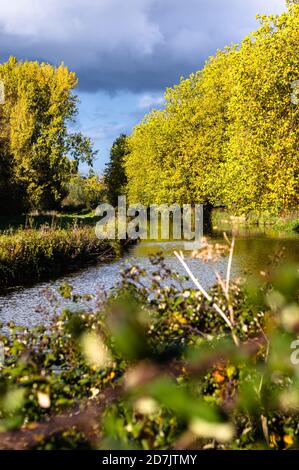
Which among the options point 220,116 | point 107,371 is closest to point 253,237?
point 220,116

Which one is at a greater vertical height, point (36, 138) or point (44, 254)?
point (36, 138)

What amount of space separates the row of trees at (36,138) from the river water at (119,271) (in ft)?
60.0

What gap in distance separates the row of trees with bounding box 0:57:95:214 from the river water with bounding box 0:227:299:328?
18.3m

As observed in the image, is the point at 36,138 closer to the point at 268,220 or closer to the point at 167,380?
the point at 268,220

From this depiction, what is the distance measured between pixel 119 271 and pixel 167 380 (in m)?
5.95

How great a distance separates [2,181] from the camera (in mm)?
41656

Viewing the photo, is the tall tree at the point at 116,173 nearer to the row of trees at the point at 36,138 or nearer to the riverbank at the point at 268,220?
the row of trees at the point at 36,138

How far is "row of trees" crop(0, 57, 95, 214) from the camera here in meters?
44.5

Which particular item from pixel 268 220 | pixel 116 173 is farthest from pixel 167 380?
pixel 116 173

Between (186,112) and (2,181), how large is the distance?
15.3 meters

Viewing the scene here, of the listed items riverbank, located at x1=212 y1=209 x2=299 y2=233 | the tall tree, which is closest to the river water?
riverbank, located at x1=212 y1=209 x2=299 y2=233

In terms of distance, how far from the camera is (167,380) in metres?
1.98
